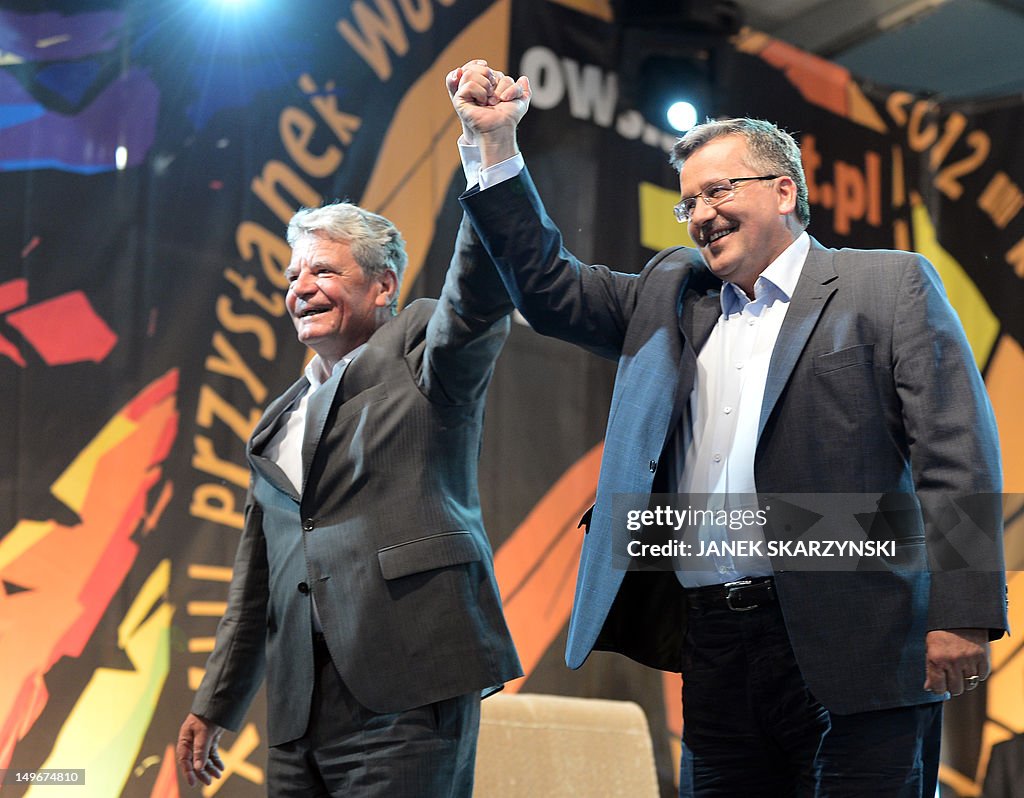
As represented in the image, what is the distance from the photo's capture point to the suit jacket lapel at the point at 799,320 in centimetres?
182

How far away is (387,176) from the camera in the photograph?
3.99m

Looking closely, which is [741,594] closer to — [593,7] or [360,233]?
[360,233]

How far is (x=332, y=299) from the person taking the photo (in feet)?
7.57

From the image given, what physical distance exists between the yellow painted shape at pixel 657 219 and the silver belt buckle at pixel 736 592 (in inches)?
114

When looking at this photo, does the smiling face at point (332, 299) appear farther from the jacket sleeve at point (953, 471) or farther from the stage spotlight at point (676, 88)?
the stage spotlight at point (676, 88)

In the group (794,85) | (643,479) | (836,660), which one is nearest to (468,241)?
(643,479)

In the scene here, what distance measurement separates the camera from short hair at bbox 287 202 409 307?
7.72ft

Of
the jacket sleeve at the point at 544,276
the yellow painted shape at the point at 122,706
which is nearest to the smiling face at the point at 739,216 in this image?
the jacket sleeve at the point at 544,276

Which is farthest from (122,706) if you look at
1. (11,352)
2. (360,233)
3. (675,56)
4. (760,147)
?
(675,56)

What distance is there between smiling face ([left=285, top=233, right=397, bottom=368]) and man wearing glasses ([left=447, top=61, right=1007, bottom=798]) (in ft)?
1.53

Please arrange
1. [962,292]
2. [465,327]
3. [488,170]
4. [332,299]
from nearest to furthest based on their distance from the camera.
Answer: [488,170] → [465,327] → [332,299] → [962,292]

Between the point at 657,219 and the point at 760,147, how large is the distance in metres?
2.63

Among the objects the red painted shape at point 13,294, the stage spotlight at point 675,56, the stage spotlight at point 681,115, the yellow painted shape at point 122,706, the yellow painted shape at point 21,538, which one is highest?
the stage spotlight at point 675,56

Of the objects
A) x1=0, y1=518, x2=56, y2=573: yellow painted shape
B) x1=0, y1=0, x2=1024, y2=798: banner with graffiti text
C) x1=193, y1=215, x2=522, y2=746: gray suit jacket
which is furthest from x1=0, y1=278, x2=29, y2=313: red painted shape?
x1=193, y1=215, x2=522, y2=746: gray suit jacket
